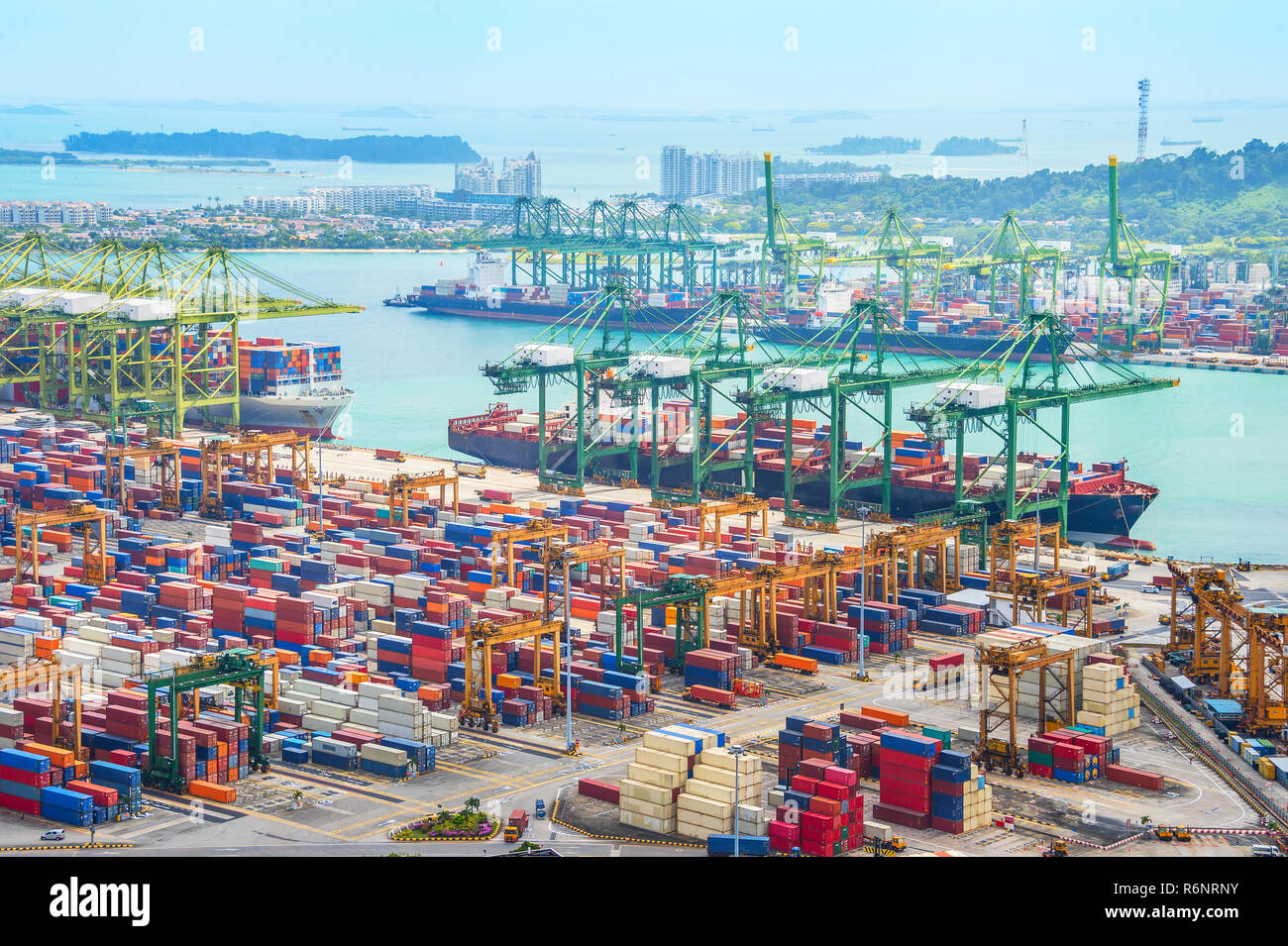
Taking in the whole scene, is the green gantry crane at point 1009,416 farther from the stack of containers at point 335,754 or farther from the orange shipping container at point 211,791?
the orange shipping container at point 211,791

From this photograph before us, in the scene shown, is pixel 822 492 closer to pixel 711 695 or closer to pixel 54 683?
pixel 711 695

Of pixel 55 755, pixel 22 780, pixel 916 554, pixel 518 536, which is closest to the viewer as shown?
pixel 22 780

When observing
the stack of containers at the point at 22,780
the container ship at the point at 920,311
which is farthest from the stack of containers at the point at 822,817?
the container ship at the point at 920,311

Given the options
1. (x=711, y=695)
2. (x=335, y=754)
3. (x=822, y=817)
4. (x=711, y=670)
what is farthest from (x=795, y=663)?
(x=822, y=817)

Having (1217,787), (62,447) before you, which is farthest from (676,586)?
(62,447)

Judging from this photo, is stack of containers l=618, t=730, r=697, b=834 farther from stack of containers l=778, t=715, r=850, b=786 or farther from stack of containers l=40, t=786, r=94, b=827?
stack of containers l=40, t=786, r=94, b=827
